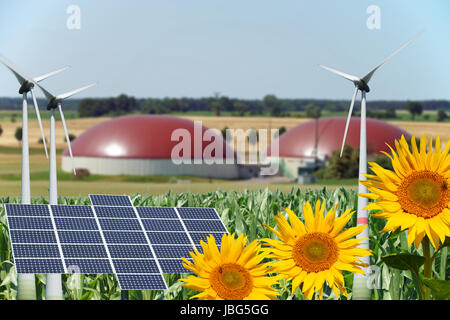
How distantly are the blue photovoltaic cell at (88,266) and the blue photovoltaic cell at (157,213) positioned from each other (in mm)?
2435

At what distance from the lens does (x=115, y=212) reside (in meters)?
15.5

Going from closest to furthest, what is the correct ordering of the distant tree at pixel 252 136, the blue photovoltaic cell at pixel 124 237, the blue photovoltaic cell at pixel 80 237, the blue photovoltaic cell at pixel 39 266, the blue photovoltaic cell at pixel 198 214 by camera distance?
the blue photovoltaic cell at pixel 39 266, the blue photovoltaic cell at pixel 80 237, the blue photovoltaic cell at pixel 124 237, the blue photovoltaic cell at pixel 198 214, the distant tree at pixel 252 136

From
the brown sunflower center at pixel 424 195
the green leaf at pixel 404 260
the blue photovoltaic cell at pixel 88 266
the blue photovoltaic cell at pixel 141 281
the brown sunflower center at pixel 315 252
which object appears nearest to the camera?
the brown sunflower center at pixel 424 195

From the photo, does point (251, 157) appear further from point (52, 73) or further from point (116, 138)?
point (52, 73)

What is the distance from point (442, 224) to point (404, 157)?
0.82 m

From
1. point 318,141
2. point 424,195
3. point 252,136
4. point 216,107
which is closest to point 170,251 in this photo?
point 424,195

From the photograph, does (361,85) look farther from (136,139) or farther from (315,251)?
(136,139)

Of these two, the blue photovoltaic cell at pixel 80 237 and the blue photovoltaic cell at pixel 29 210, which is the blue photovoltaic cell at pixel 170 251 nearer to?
the blue photovoltaic cell at pixel 80 237

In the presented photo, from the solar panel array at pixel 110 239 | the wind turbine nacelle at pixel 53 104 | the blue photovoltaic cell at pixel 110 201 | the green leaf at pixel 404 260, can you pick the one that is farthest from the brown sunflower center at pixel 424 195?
the wind turbine nacelle at pixel 53 104

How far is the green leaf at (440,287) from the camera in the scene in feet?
22.8

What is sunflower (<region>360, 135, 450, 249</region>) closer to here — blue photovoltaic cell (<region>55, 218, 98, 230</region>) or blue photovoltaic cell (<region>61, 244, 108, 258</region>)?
blue photovoltaic cell (<region>61, 244, 108, 258</region>)

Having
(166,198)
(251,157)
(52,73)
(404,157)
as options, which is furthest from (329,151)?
(404,157)

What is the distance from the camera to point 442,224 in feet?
21.0
